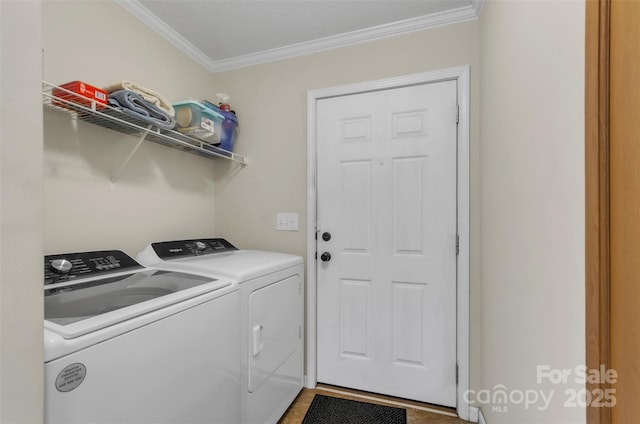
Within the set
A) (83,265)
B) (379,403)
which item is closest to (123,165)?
(83,265)

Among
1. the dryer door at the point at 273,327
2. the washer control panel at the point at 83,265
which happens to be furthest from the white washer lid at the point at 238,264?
the washer control panel at the point at 83,265

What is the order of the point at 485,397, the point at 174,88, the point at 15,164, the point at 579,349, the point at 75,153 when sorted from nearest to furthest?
the point at 15,164 → the point at 579,349 → the point at 75,153 → the point at 485,397 → the point at 174,88

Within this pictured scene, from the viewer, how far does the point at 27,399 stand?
0.53 metres

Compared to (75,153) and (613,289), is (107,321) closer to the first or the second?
(75,153)

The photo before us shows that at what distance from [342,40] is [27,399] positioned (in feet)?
7.46

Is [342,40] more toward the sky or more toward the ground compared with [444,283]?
more toward the sky

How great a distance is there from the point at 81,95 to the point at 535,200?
69.5 inches

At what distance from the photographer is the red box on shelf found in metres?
1.22

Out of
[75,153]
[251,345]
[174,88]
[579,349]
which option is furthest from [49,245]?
[579,349]

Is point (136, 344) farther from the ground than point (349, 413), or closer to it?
farther from the ground

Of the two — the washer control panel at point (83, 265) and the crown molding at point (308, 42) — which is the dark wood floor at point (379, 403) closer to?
the washer control panel at point (83, 265)

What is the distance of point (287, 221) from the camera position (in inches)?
86.4

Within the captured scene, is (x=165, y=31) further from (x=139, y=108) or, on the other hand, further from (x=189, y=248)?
(x=189, y=248)

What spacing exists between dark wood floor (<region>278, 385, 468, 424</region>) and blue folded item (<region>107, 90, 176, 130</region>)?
6.06ft
